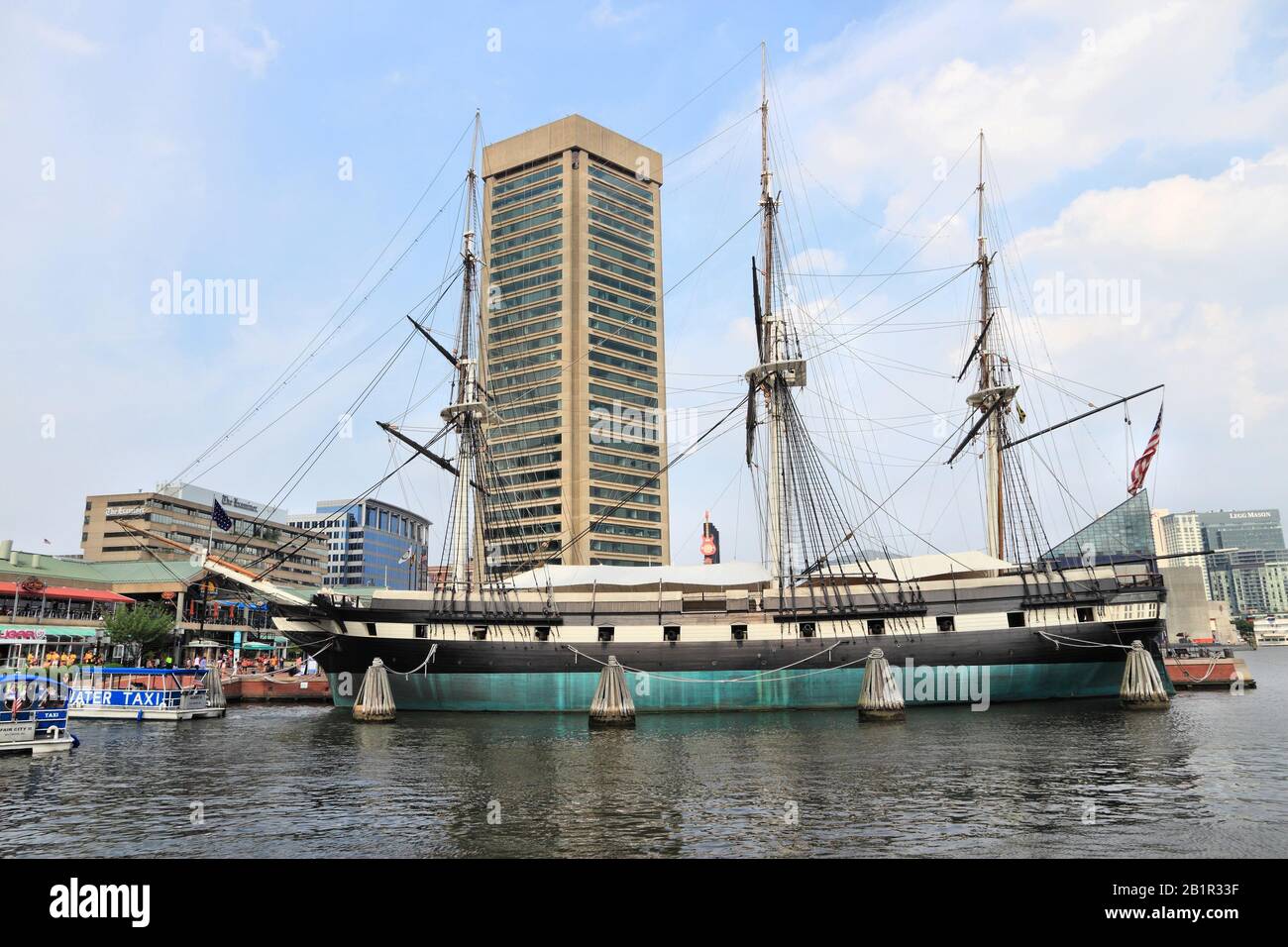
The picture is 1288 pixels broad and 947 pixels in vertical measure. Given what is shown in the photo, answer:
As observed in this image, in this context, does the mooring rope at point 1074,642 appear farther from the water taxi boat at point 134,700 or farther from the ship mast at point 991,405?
the water taxi boat at point 134,700

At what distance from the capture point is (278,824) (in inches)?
667

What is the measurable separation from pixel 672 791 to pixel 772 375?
3653cm

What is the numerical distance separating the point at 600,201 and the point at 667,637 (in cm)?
11589

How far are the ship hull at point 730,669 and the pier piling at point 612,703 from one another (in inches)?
207

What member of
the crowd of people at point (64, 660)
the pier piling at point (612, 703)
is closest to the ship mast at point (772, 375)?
the pier piling at point (612, 703)

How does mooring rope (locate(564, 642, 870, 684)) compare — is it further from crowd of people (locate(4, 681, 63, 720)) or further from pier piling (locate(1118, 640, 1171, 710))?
crowd of people (locate(4, 681, 63, 720))

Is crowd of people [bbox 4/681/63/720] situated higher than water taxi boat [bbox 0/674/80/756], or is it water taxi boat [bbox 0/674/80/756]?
crowd of people [bbox 4/681/63/720]

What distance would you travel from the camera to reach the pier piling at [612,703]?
34.8 metres

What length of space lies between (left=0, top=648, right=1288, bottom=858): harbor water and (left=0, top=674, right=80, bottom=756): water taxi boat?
1001mm

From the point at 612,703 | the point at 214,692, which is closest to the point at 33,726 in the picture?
the point at 214,692

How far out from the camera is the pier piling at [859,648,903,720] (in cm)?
3575

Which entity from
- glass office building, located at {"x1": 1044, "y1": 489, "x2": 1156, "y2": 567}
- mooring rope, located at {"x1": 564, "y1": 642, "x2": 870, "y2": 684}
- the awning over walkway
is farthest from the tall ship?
glass office building, located at {"x1": 1044, "y1": 489, "x2": 1156, "y2": 567}
